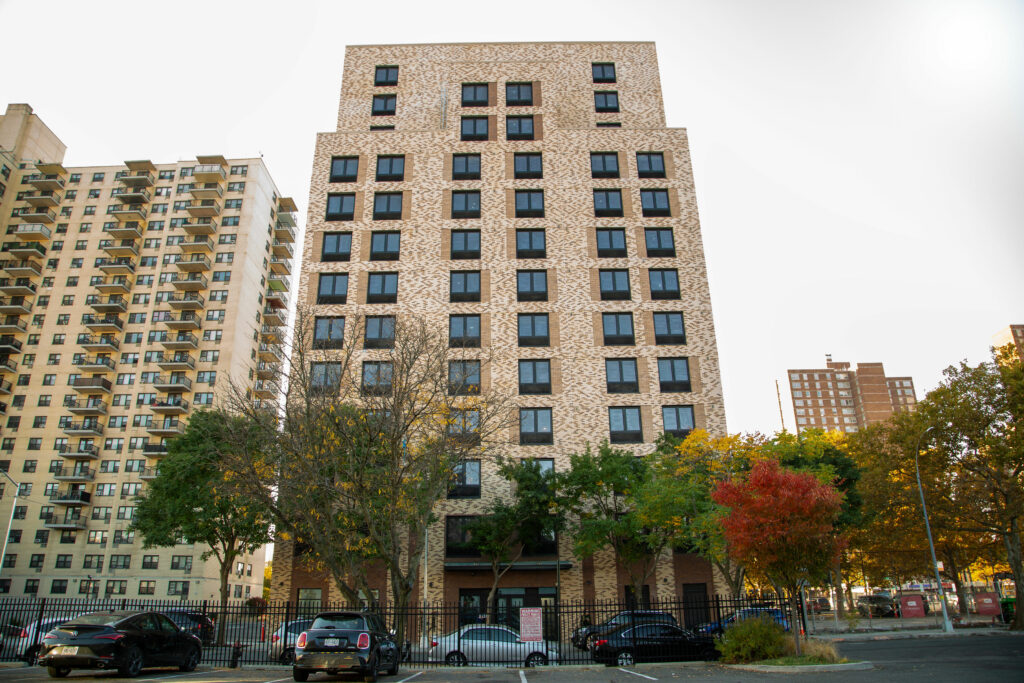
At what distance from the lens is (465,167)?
49188 mm

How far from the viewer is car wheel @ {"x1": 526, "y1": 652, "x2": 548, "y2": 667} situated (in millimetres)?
22344

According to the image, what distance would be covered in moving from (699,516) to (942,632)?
53.9 ft

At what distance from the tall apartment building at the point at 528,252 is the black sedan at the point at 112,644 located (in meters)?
20.4

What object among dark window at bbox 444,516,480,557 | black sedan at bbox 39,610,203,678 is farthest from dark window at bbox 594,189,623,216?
black sedan at bbox 39,610,203,678

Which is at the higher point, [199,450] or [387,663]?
[199,450]

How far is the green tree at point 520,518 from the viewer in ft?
116

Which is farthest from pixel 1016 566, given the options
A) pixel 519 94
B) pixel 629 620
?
pixel 519 94

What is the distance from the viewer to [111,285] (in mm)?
71688

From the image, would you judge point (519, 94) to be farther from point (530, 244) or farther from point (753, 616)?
point (753, 616)

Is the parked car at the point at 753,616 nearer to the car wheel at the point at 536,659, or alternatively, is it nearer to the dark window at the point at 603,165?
the car wheel at the point at 536,659

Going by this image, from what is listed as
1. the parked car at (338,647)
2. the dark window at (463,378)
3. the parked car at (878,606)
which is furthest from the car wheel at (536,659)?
the parked car at (878,606)

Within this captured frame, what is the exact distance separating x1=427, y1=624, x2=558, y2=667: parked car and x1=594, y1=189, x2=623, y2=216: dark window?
3205cm

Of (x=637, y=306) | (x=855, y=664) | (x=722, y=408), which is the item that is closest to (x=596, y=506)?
(x=722, y=408)

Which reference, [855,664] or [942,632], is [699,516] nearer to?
[855,664]
